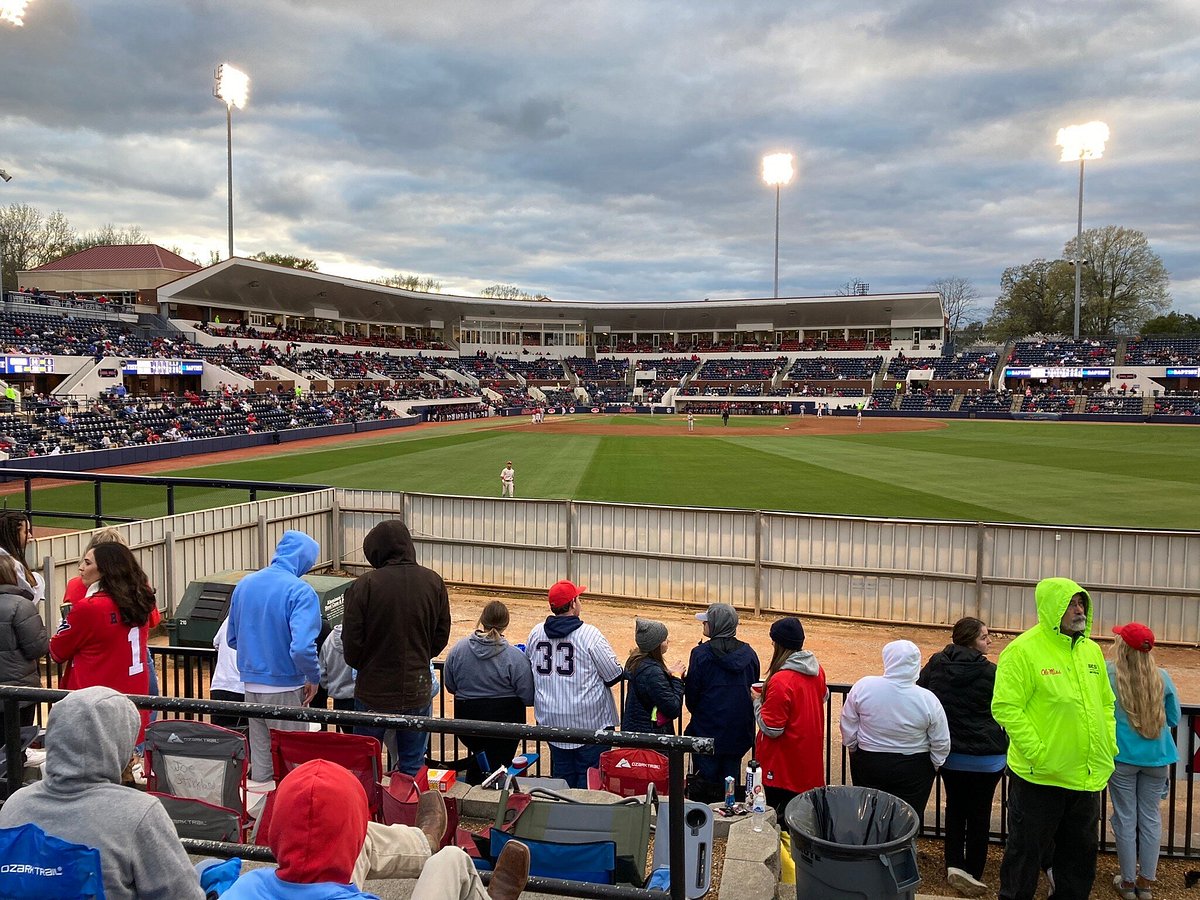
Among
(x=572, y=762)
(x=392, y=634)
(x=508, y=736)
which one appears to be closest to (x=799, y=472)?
(x=572, y=762)

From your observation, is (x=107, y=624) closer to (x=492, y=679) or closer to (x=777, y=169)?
(x=492, y=679)

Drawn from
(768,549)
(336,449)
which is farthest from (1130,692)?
(336,449)

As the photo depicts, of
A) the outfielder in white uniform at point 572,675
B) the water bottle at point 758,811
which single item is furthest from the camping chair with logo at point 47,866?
the outfielder in white uniform at point 572,675

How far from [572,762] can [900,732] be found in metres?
2.21

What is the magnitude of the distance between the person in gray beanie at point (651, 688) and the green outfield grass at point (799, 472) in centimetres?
1508

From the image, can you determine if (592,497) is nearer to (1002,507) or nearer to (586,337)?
(1002,507)

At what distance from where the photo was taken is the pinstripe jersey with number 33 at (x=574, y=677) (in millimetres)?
5684

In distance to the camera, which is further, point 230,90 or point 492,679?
point 230,90

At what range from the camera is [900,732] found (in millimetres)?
4824

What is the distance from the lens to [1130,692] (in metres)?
4.89

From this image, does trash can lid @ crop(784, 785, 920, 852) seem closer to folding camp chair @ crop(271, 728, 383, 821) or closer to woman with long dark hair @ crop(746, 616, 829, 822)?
woman with long dark hair @ crop(746, 616, 829, 822)

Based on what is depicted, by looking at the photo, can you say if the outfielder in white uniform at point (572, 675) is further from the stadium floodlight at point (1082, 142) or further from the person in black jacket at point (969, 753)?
the stadium floodlight at point (1082, 142)

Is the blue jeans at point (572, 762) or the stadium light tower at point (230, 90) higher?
the stadium light tower at point (230, 90)

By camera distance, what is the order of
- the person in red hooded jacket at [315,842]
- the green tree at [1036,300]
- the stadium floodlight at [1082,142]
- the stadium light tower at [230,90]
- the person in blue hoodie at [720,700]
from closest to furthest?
1. the person in red hooded jacket at [315,842]
2. the person in blue hoodie at [720,700]
3. the stadium light tower at [230,90]
4. the stadium floodlight at [1082,142]
5. the green tree at [1036,300]
